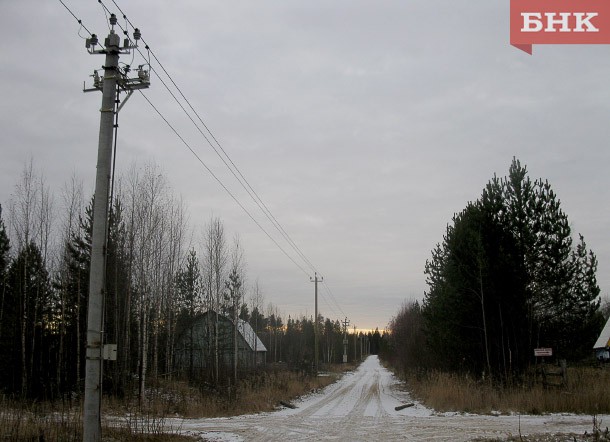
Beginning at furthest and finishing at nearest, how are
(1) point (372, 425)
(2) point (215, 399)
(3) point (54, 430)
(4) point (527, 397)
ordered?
1. (2) point (215, 399)
2. (4) point (527, 397)
3. (1) point (372, 425)
4. (3) point (54, 430)

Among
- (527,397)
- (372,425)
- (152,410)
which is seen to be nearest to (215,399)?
(152,410)

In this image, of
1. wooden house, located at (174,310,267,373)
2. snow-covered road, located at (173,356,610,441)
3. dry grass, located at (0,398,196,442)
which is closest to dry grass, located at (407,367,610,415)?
snow-covered road, located at (173,356,610,441)

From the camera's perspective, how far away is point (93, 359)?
30.7 ft

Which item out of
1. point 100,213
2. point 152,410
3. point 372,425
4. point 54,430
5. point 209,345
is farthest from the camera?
point 209,345

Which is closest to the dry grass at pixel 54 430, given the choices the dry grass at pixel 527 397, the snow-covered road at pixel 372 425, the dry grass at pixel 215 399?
the snow-covered road at pixel 372 425

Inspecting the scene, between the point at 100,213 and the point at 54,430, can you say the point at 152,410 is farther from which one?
the point at 100,213

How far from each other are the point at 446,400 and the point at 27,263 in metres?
21.5

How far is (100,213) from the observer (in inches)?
378

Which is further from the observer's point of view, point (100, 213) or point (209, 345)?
point (209, 345)

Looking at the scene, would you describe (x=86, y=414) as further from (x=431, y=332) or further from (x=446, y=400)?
(x=431, y=332)

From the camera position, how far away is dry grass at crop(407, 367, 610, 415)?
17.9 metres

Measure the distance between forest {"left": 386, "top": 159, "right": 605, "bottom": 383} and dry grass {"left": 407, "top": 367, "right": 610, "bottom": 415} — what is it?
2.01 metres

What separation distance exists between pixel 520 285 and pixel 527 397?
591 cm

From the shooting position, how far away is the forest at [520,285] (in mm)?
23188
